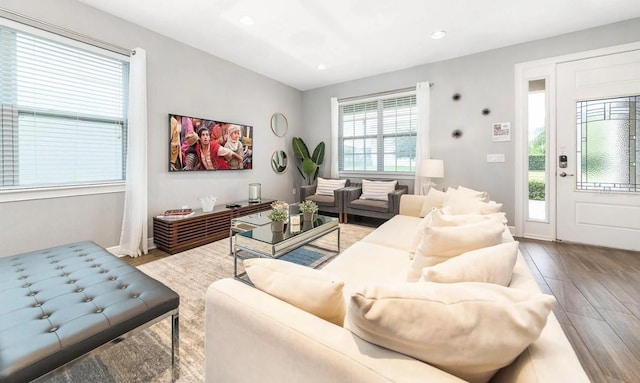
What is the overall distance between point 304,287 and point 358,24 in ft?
10.7

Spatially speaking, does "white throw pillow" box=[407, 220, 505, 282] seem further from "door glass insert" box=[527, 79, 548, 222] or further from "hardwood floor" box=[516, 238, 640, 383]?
"door glass insert" box=[527, 79, 548, 222]

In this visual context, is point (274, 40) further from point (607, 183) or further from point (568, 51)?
point (607, 183)

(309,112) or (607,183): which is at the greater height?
(309,112)

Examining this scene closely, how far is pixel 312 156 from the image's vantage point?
5551mm

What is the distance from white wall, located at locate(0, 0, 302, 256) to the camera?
2.47m

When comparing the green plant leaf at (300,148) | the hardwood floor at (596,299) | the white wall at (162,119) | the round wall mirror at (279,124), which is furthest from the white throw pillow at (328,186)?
the hardwood floor at (596,299)

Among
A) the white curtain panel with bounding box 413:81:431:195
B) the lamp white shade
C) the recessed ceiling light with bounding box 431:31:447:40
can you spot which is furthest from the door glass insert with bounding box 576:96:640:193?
the recessed ceiling light with bounding box 431:31:447:40

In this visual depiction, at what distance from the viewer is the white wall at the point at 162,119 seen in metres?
2.47

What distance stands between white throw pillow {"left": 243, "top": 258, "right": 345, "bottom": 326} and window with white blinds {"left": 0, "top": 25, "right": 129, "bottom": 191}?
294 centimetres

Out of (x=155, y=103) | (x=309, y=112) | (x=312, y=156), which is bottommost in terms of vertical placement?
(x=312, y=156)

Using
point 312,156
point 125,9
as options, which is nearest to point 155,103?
point 125,9

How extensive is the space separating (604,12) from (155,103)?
5.40 m

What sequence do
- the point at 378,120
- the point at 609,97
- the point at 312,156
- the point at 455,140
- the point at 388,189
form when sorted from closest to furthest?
the point at 609,97 < the point at 455,140 < the point at 388,189 < the point at 378,120 < the point at 312,156

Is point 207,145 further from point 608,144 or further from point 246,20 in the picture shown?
point 608,144
